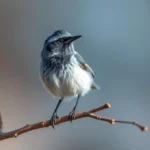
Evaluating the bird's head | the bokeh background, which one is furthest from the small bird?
the bokeh background

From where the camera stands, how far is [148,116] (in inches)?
167

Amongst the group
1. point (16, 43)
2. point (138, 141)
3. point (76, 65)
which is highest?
point (76, 65)

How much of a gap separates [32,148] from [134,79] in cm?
145

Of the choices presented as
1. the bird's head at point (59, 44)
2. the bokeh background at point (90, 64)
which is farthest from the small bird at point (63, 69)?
the bokeh background at point (90, 64)

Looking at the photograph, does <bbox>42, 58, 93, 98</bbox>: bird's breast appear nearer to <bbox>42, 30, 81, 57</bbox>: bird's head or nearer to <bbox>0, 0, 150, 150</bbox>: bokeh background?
<bbox>42, 30, 81, 57</bbox>: bird's head

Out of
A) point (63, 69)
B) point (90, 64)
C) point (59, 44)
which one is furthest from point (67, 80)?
point (90, 64)

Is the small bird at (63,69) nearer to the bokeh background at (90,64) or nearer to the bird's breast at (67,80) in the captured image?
the bird's breast at (67,80)

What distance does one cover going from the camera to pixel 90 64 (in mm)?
4402

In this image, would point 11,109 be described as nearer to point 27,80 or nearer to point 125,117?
point 27,80

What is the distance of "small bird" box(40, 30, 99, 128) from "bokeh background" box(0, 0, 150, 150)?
1.60 m

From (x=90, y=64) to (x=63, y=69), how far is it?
7.72ft

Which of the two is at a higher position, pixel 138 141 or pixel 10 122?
pixel 10 122

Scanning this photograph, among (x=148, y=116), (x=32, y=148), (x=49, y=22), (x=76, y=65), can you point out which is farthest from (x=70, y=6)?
(x=76, y=65)

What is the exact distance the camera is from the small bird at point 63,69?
205 centimetres
